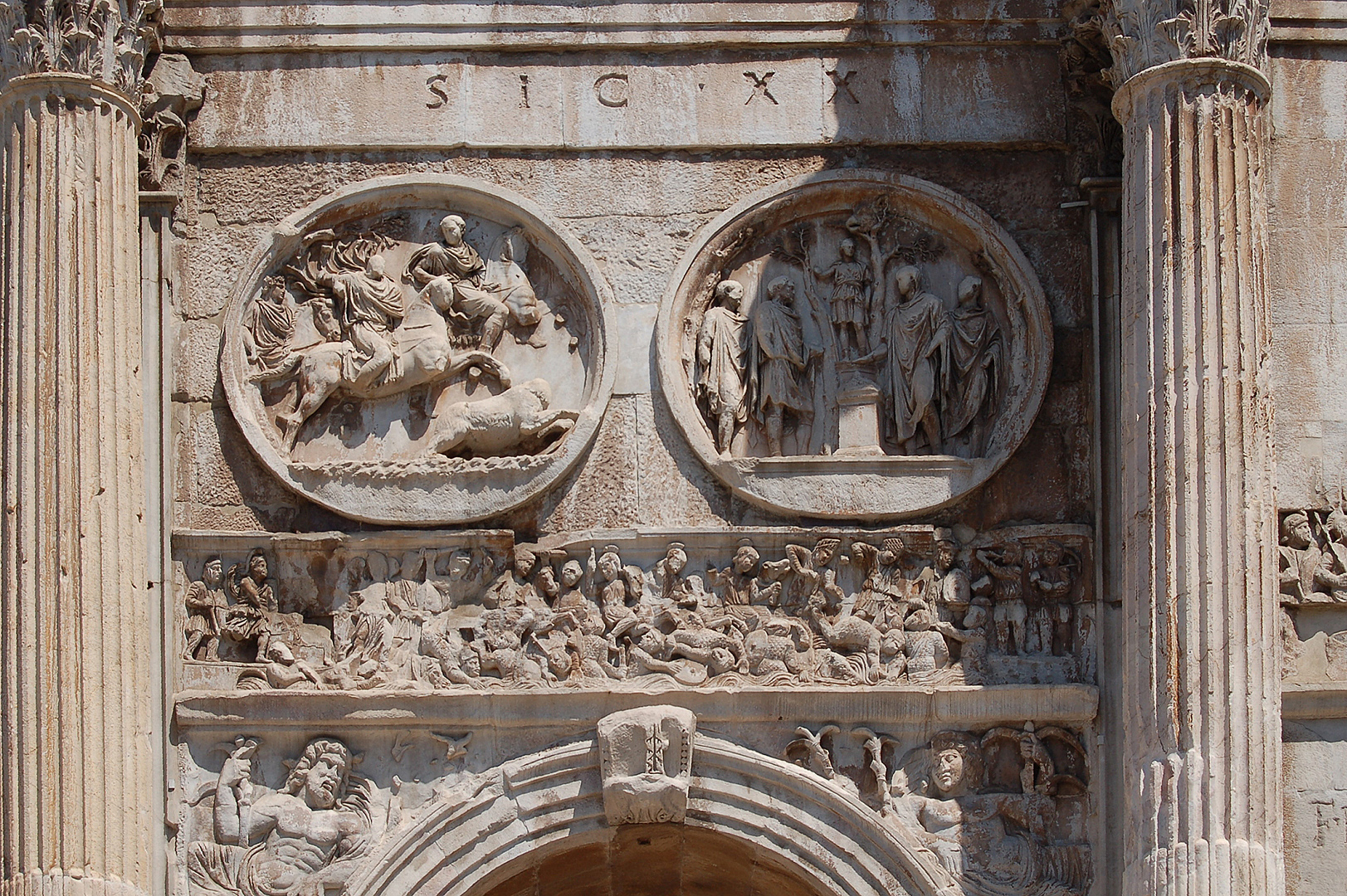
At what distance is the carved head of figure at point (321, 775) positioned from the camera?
41.1 feet

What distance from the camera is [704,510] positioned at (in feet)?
42.8

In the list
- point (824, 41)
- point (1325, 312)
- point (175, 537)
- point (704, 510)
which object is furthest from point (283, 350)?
point (1325, 312)

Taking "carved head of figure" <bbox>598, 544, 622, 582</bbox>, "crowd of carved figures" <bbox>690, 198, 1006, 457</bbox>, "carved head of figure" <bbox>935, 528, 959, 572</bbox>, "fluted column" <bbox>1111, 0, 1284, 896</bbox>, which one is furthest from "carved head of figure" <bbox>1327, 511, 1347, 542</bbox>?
"carved head of figure" <bbox>598, 544, 622, 582</bbox>

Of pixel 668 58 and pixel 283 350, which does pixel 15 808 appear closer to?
pixel 283 350

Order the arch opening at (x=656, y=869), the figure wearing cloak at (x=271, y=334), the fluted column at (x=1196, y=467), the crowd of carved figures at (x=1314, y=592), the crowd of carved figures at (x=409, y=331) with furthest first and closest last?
the figure wearing cloak at (x=271, y=334) < the crowd of carved figures at (x=409, y=331) < the arch opening at (x=656, y=869) < the crowd of carved figures at (x=1314, y=592) < the fluted column at (x=1196, y=467)

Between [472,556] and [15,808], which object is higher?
[472,556]

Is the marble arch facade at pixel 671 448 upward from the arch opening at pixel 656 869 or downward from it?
upward

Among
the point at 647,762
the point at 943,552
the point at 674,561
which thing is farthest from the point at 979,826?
the point at 674,561

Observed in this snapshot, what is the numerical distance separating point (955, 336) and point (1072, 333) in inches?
24.1

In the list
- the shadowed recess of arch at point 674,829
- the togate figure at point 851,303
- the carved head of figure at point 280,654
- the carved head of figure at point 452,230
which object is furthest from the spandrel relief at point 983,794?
the carved head of figure at point 452,230

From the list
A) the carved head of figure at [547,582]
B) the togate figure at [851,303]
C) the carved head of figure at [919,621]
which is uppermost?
the togate figure at [851,303]

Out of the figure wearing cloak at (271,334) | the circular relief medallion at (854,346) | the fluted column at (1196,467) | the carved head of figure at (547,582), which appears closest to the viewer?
the fluted column at (1196,467)

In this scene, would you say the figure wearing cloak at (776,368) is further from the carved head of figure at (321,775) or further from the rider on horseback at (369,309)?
the carved head of figure at (321,775)

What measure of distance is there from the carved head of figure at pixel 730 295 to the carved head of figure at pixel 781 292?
15 centimetres
